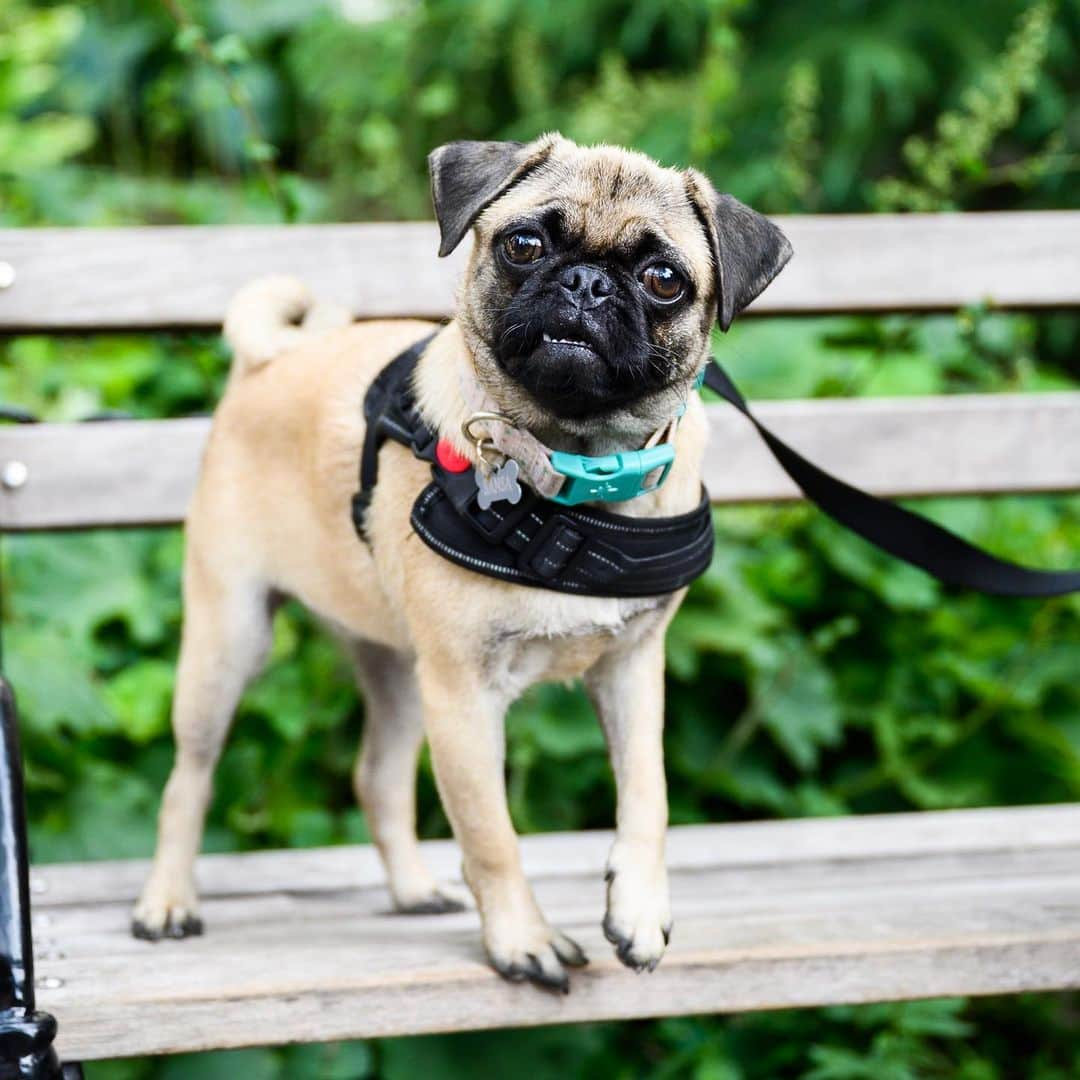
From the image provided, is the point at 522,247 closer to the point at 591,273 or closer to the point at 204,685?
the point at 591,273

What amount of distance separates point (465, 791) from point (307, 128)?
5741 mm

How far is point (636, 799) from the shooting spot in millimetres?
2000

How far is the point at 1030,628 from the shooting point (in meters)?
3.52

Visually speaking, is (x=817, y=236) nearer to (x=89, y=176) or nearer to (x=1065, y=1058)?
(x=1065, y=1058)

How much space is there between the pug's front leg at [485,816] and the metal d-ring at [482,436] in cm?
29

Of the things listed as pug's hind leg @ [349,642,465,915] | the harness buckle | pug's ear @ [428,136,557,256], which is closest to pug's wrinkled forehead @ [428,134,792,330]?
pug's ear @ [428,136,557,256]

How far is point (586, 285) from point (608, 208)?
5.3 inches

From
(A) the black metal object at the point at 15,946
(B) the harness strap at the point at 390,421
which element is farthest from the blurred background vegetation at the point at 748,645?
(A) the black metal object at the point at 15,946

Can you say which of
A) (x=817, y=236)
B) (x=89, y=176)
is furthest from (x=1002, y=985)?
(x=89, y=176)

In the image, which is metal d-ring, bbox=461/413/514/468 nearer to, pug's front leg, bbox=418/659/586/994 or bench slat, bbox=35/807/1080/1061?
pug's front leg, bbox=418/659/586/994

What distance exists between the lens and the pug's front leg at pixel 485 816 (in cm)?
194

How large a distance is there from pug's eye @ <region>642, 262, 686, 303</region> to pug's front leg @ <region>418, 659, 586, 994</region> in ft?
1.88

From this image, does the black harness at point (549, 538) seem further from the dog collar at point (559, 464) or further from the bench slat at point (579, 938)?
the bench slat at point (579, 938)

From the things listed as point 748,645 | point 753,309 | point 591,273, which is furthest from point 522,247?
point 748,645
